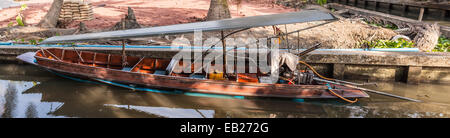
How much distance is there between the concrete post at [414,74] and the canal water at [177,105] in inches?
11.9

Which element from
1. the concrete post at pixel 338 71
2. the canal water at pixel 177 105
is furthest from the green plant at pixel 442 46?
the concrete post at pixel 338 71

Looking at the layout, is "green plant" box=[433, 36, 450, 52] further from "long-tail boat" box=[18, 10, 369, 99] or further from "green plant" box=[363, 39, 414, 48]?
"long-tail boat" box=[18, 10, 369, 99]

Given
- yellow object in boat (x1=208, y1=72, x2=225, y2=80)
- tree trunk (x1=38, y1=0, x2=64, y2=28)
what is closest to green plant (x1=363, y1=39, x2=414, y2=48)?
yellow object in boat (x1=208, y1=72, x2=225, y2=80)

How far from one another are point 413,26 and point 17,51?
12.2 metres

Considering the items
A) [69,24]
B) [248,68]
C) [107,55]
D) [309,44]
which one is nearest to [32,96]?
[107,55]

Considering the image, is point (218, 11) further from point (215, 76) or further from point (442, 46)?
point (442, 46)

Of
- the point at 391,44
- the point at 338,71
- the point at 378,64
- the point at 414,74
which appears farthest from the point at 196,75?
the point at 391,44

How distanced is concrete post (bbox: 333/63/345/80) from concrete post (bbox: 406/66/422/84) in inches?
59.4

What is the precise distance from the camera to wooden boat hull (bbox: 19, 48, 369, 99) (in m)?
5.99

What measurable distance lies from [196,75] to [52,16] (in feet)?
23.6

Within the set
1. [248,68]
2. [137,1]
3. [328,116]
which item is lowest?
[328,116]

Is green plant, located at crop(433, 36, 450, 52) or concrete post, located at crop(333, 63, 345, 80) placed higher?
green plant, located at crop(433, 36, 450, 52)

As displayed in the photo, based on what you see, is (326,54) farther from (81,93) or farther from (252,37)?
(81,93)

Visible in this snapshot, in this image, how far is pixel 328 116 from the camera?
5.67 metres
